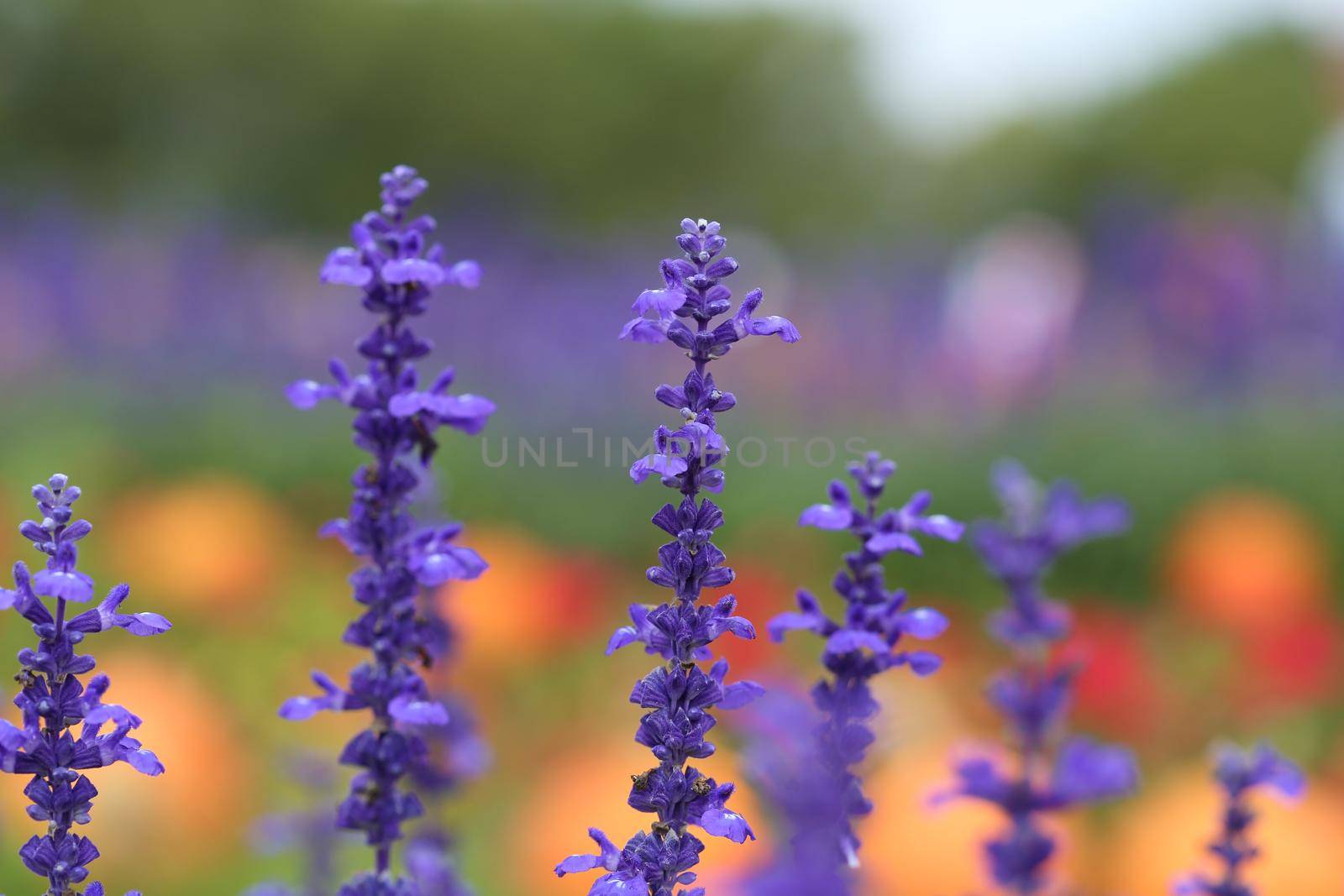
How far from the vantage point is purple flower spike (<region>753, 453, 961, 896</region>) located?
1.00 m

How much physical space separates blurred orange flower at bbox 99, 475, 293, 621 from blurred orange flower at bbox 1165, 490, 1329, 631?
3.31 m

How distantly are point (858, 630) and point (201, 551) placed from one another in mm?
3729

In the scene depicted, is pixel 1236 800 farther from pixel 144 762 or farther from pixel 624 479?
pixel 624 479

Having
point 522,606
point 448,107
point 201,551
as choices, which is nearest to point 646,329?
point 522,606

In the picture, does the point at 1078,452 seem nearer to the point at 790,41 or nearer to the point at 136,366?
the point at 136,366

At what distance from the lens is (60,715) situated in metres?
0.94

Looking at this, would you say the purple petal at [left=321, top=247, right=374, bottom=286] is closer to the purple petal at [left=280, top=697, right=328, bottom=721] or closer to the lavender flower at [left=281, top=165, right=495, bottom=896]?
the lavender flower at [left=281, top=165, right=495, bottom=896]

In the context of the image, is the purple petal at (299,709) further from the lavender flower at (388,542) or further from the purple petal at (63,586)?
the purple petal at (63,586)

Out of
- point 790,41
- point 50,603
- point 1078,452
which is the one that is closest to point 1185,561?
point 1078,452

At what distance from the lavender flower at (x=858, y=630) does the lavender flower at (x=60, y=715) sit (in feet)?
1.57

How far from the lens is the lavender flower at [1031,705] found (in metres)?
1.29

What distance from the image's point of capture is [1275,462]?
238 inches

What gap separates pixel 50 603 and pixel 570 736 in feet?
6.57

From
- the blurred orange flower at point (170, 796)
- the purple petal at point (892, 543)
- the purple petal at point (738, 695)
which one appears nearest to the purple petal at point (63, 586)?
the purple petal at point (738, 695)
